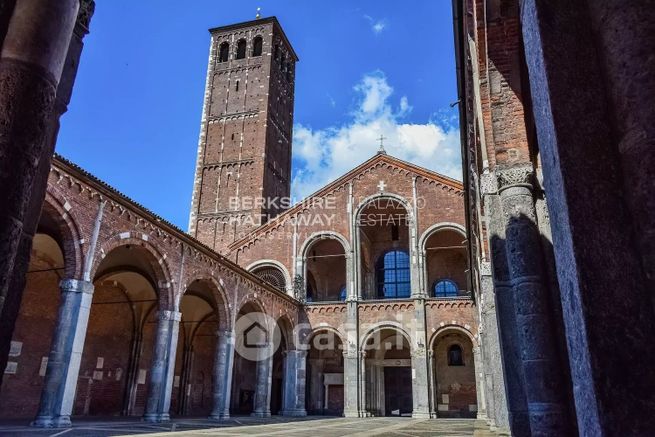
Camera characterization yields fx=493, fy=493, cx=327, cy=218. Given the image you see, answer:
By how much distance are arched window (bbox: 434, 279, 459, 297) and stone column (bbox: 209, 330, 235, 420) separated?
12.5 meters

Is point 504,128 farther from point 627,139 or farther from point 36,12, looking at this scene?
point 36,12

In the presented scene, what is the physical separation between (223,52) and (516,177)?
109 feet

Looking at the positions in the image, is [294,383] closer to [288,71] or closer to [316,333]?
[316,333]

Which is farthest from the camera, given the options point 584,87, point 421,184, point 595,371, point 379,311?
point 421,184

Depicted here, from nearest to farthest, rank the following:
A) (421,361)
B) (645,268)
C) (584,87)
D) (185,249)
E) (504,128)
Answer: (645,268), (584,87), (504,128), (185,249), (421,361)

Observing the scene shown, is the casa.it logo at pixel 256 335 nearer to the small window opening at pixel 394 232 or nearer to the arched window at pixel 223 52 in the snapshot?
the small window opening at pixel 394 232

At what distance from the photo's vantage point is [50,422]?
9.26 m

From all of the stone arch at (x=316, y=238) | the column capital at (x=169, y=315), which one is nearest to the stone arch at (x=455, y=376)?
the stone arch at (x=316, y=238)

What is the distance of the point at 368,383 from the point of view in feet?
73.3

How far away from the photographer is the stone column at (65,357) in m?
9.32

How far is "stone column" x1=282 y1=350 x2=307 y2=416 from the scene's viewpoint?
20.5m

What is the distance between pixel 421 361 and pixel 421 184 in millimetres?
8244

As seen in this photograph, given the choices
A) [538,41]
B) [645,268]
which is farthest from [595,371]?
[538,41]

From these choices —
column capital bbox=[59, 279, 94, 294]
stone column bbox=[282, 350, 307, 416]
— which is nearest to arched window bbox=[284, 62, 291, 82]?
stone column bbox=[282, 350, 307, 416]
